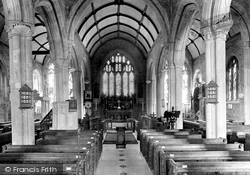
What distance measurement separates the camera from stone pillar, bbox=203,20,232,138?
8102mm

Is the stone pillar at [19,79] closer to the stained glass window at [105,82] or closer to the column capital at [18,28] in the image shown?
the column capital at [18,28]

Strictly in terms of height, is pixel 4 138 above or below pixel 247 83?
below

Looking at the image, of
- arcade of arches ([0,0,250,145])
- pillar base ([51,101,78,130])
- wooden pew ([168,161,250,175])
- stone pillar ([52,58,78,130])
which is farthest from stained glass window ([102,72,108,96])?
wooden pew ([168,161,250,175])

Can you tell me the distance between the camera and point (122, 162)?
864cm

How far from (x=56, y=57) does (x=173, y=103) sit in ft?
22.9

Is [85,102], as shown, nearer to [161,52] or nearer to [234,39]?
[161,52]

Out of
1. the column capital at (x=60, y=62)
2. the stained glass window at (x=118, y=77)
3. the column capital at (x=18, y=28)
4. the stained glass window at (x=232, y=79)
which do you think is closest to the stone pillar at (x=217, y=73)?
the column capital at (x=18, y=28)

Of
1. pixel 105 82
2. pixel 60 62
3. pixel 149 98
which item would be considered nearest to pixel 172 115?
pixel 60 62

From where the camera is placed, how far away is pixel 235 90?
1625 centimetres

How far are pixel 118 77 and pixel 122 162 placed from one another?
18.5m

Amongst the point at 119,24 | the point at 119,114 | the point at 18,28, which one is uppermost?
the point at 119,24

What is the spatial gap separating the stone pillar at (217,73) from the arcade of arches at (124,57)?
34 mm

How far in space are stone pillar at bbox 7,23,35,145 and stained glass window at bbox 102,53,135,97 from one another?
1900 cm

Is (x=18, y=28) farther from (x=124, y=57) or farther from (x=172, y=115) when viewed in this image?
(x=124, y=57)
